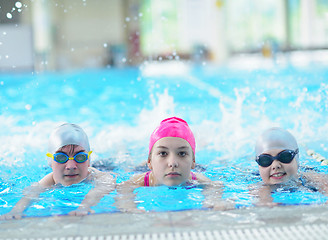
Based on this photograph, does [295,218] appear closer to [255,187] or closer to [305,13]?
[255,187]

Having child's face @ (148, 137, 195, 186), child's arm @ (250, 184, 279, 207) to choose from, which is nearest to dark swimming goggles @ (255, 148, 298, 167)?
child's arm @ (250, 184, 279, 207)

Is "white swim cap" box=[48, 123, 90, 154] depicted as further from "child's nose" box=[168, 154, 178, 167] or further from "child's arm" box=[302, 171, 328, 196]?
"child's arm" box=[302, 171, 328, 196]

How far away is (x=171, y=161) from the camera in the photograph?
3256mm

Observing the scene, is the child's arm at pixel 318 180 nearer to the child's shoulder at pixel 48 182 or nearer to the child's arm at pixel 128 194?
the child's arm at pixel 128 194

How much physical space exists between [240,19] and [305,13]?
3675 mm

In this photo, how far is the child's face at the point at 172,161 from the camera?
10.8 ft

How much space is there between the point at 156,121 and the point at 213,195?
14.0 ft

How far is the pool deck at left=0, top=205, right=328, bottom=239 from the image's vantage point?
2539 mm

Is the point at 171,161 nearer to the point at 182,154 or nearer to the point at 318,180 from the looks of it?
the point at 182,154

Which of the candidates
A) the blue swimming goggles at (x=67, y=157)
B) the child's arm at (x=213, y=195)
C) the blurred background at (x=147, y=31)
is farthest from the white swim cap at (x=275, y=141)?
the blurred background at (x=147, y=31)

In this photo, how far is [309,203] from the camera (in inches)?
116

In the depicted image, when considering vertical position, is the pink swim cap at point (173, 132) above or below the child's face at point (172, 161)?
above

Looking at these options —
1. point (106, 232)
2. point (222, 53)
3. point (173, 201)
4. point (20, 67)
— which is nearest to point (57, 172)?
point (173, 201)

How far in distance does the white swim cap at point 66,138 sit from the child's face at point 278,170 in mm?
1308
